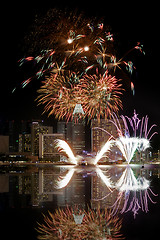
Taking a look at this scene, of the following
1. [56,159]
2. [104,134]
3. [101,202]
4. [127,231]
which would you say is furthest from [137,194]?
[104,134]

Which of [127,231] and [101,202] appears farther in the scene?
[101,202]

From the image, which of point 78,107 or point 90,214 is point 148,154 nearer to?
point 78,107

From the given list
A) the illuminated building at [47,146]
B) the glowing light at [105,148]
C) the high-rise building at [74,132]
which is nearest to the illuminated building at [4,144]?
the illuminated building at [47,146]

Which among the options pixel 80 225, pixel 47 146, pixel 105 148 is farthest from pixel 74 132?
pixel 80 225

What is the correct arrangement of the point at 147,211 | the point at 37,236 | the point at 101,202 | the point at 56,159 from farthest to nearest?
the point at 56,159 → the point at 101,202 → the point at 147,211 → the point at 37,236

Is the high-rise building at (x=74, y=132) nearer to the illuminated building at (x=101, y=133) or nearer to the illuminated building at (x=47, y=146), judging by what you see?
the illuminated building at (x=101, y=133)

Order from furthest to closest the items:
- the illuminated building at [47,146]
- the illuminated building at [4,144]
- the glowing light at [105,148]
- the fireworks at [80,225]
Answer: the illuminated building at [4,144]
the illuminated building at [47,146]
the glowing light at [105,148]
the fireworks at [80,225]

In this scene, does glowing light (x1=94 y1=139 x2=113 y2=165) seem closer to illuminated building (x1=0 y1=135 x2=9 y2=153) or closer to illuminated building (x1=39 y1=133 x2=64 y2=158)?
illuminated building (x1=39 y1=133 x2=64 y2=158)

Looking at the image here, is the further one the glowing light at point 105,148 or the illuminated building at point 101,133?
the illuminated building at point 101,133

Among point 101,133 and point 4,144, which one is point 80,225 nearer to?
point 4,144
